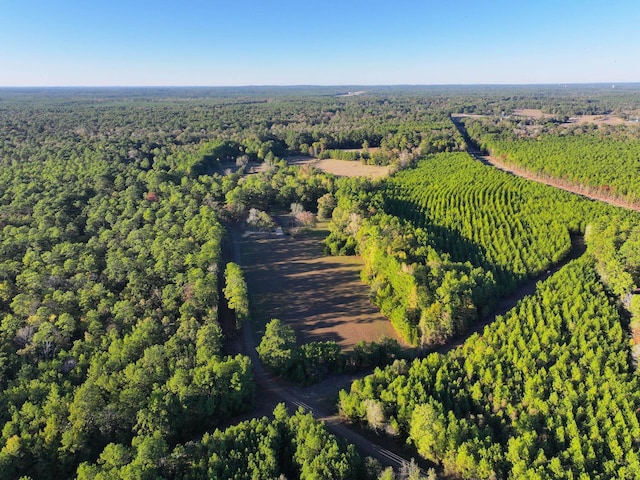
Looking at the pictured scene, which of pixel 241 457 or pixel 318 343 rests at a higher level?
pixel 318 343

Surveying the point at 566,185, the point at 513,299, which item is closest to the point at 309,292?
the point at 513,299

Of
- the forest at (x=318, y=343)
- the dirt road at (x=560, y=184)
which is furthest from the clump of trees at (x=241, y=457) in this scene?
the dirt road at (x=560, y=184)

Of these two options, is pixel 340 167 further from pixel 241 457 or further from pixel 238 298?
pixel 241 457

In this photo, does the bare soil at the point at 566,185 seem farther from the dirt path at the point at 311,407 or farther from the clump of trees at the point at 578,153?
the dirt path at the point at 311,407

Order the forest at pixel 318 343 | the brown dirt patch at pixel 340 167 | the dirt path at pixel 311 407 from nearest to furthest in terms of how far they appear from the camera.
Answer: the forest at pixel 318 343 → the dirt path at pixel 311 407 → the brown dirt patch at pixel 340 167

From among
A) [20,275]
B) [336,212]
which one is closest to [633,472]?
[336,212]
